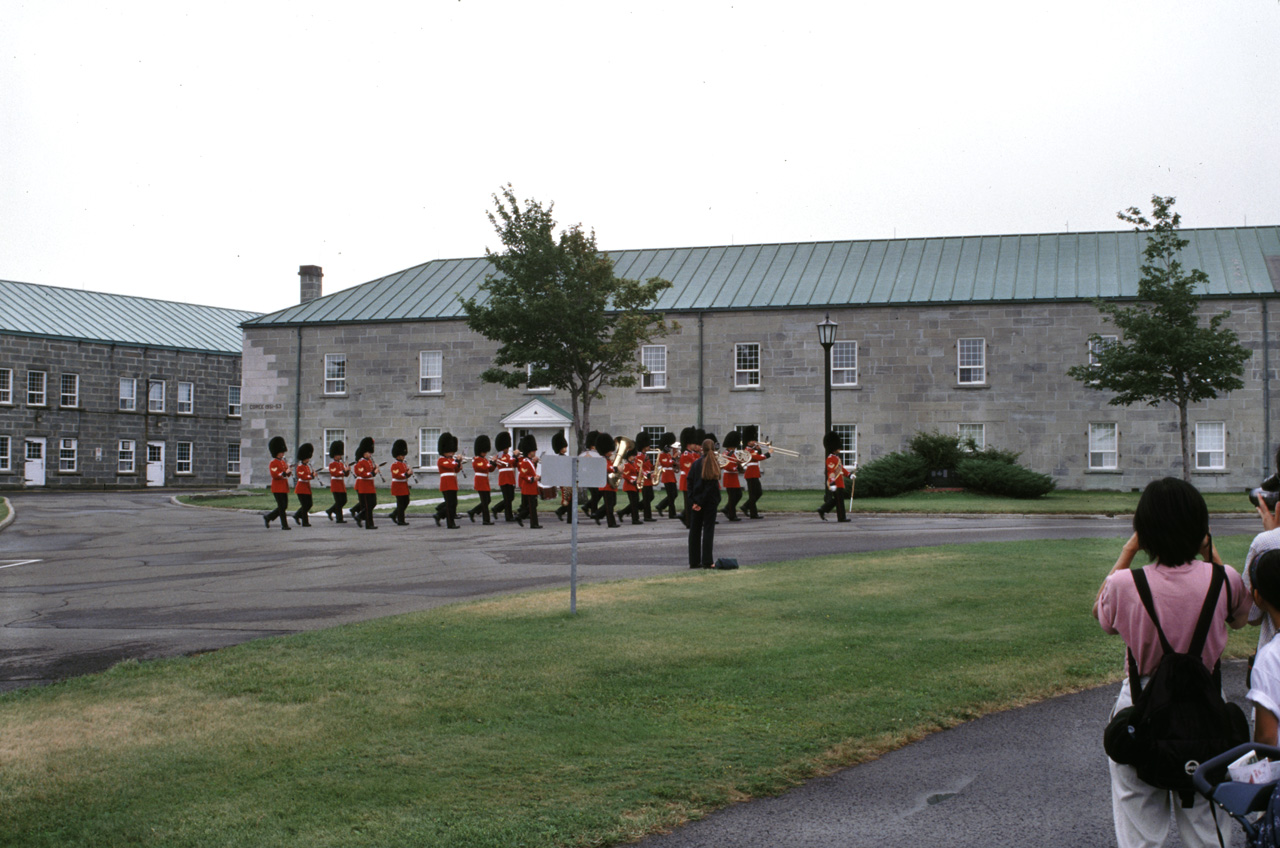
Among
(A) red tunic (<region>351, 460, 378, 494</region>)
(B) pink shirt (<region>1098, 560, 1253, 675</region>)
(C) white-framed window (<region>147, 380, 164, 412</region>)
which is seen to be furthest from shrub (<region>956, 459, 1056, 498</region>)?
(C) white-framed window (<region>147, 380, 164, 412</region>)

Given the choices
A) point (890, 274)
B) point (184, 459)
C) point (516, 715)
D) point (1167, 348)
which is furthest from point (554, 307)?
point (184, 459)

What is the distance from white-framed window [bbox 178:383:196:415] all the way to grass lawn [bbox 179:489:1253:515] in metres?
23.1

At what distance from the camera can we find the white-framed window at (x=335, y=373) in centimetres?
4569

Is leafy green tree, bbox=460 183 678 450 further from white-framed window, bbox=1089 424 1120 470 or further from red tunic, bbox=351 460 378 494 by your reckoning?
white-framed window, bbox=1089 424 1120 470

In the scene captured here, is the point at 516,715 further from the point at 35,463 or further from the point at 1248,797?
the point at 35,463

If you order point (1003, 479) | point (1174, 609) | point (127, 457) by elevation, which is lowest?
point (1003, 479)

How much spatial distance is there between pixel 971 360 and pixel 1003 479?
9.12 metres

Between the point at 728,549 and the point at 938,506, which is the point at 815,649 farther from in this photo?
the point at 938,506

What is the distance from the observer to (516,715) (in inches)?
287

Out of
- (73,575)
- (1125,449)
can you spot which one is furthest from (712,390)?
(73,575)

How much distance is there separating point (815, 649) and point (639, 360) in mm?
33316

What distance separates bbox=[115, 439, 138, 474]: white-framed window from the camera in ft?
190

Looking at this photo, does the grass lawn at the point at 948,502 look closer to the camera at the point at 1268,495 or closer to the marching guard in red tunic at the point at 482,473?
the marching guard in red tunic at the point at 482,473

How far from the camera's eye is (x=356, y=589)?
44.4ft
